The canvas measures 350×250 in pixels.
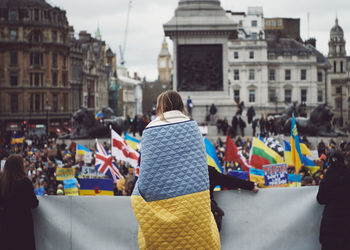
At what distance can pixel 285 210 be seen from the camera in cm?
616

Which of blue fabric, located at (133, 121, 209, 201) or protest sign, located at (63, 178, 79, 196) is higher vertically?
blue fabric, located at (133, 121, 209, 201)

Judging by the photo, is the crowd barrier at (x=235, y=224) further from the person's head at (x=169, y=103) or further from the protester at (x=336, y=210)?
Result: the person's head at (x=169, y=103)

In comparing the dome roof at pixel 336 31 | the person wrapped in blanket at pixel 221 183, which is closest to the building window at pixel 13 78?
the dome roof at pixel 336 31

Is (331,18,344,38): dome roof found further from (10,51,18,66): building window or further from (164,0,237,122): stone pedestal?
(164,0,237,122): stone pedestal

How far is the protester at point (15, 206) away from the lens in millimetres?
5582

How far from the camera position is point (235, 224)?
242 inches

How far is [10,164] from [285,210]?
285 centimetres

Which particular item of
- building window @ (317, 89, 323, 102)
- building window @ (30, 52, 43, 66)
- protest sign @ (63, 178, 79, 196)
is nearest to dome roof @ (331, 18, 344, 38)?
building window @ (317, 89, 323, 102)

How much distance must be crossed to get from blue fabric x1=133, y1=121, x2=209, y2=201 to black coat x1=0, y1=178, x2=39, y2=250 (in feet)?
5.63

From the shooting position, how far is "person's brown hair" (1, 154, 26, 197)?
555cm

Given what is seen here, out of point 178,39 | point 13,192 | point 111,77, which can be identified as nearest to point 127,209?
point 13,192

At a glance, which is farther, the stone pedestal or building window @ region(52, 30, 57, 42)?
building window @ region(52, 30, 57, 42)

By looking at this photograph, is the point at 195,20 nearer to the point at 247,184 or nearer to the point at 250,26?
the point at 247,184

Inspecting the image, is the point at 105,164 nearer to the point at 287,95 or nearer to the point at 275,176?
the point at 275,176
